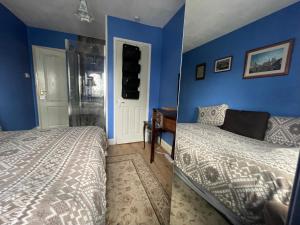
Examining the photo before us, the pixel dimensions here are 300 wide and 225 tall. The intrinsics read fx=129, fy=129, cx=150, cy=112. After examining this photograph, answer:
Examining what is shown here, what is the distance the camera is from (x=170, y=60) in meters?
2.42

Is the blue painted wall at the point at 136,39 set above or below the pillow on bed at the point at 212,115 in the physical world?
above

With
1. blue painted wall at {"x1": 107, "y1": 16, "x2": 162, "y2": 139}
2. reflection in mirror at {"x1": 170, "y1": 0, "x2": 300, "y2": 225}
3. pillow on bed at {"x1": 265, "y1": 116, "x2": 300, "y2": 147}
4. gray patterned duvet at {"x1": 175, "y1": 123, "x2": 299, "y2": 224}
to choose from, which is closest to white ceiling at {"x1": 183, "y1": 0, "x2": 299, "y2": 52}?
reflection in mirror at {"x1": 170, "y1": 0, "x2": 300, "y2": 225}

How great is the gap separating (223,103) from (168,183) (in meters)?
1.30

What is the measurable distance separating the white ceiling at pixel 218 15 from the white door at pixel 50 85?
3437 mm

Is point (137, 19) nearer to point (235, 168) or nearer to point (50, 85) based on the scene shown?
point (50, 85)

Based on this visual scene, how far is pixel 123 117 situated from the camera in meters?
2.82

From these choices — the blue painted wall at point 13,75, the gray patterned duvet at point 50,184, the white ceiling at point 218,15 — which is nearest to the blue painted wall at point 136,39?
the gray patterned duvet at point 50,184

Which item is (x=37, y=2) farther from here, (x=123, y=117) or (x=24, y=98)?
(x=123, y=117)

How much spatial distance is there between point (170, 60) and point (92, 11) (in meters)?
1.61

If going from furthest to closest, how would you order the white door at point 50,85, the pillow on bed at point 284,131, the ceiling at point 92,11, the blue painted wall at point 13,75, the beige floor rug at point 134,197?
the white door at point 50,85, the blue painted wall at point 13,75, the ceiling at point 92,11, the beige floor rug at point 134,197, the pillow on bed at point 284,131

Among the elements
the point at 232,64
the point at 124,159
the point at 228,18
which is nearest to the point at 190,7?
the point at 228,18

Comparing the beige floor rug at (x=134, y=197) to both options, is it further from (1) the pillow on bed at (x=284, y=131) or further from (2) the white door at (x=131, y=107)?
(1) the pillow on bed at (x=284, y=131)

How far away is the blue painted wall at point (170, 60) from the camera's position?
6.84 feet

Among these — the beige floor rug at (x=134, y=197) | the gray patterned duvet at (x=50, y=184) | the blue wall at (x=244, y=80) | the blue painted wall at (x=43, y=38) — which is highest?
the blue painted wall at (x=43, y=38)
